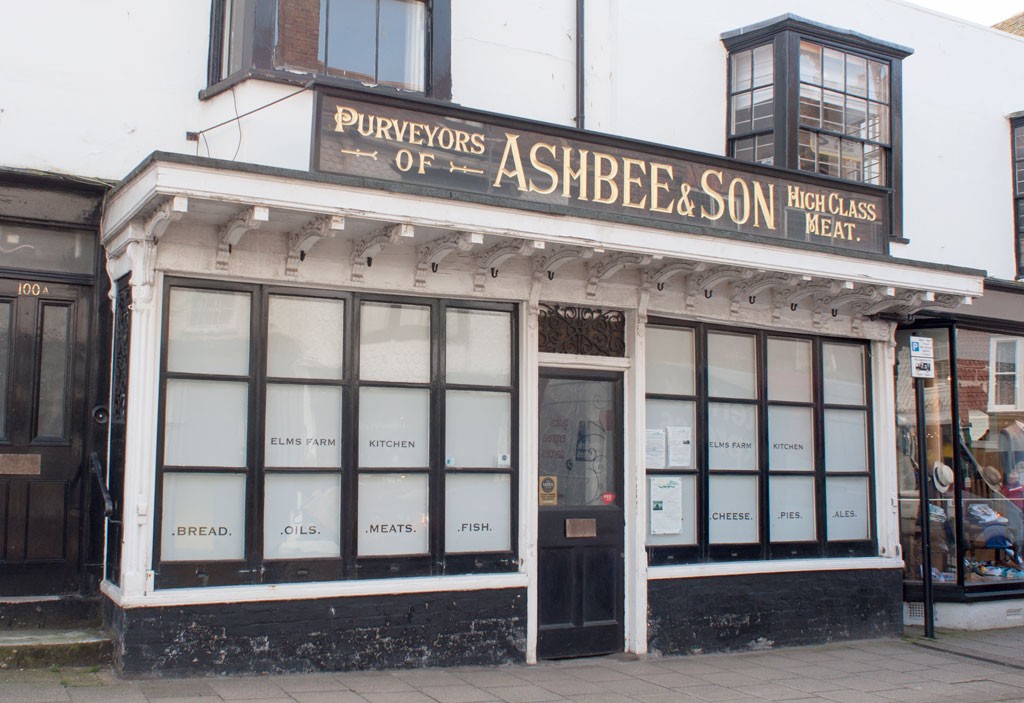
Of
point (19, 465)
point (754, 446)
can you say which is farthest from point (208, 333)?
point (754, 446)

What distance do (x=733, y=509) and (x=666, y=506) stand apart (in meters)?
0.83

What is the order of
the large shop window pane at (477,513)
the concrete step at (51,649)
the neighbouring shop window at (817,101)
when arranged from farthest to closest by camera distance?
the neighbouring shop window at (817,101)
the large shop window pane at (477,513)
the concrete step at (51,649)

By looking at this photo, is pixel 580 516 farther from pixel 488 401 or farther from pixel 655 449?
pixel 488 401

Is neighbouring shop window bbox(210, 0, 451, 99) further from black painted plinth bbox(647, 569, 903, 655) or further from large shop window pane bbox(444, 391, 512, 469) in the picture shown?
black painted plinth bbox(647, 569, 903, 655)

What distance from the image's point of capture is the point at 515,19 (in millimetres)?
10281

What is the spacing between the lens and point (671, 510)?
31.7 feet

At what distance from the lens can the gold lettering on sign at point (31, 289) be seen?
8.04m

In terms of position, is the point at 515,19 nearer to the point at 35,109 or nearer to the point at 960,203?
the point at 35,109

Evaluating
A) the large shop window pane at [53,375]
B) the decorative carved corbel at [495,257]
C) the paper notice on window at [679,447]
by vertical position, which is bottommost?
the paper notice on window at [679,447]

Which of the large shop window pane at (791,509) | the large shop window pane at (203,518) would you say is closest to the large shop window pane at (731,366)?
the large shop window pane at (791,509)

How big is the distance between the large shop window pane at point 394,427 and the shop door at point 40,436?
219 centimetres

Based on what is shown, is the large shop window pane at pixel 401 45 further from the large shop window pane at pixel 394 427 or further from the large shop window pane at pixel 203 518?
the large shop window pane at pixel 203 518

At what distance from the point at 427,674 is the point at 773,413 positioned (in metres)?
4.46

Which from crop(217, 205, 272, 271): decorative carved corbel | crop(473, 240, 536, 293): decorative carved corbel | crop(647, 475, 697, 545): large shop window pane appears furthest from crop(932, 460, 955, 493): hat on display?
crop(217, 205, 272, 271): decorative carved corbel
